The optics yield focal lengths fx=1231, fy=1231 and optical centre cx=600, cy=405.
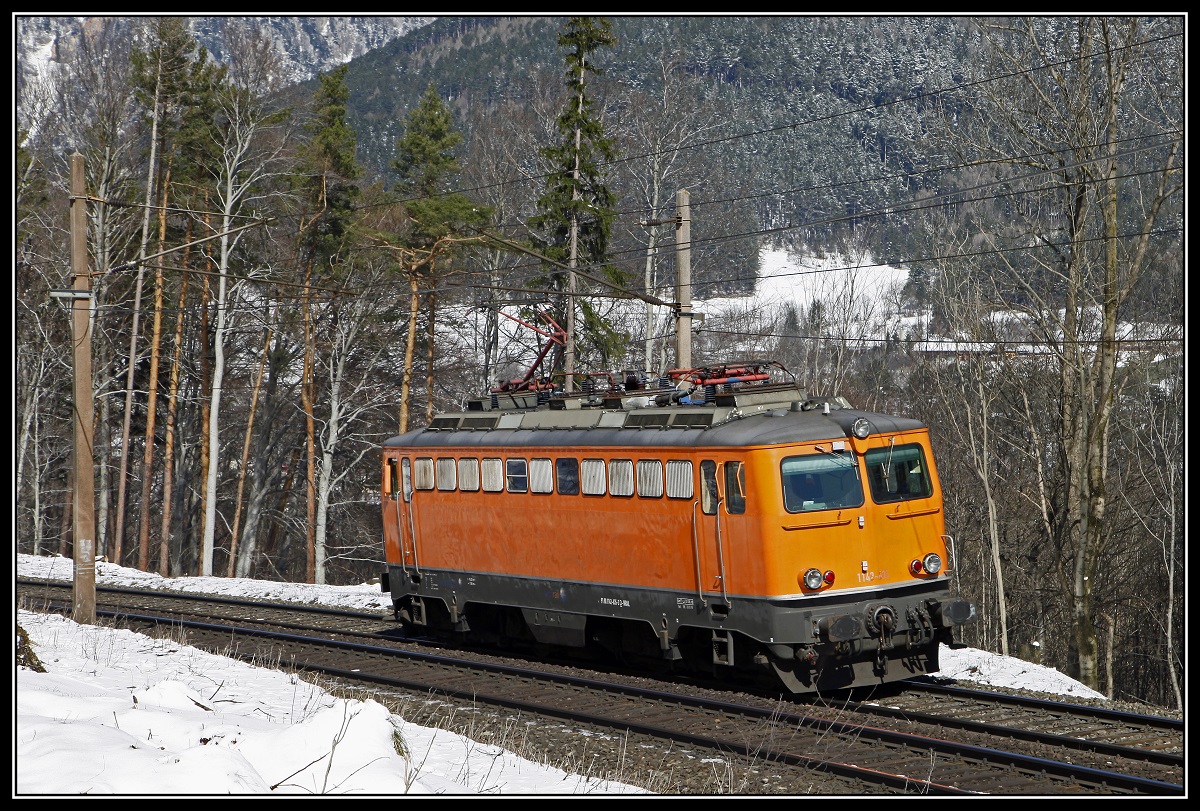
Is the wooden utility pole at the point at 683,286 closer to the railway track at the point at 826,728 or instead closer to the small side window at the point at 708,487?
the small side window at the point at 708,487

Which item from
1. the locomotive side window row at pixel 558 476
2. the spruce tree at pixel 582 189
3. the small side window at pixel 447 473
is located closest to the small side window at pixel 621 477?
the locomotive side window row at pixel 558 476

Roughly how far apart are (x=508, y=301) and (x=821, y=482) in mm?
21663

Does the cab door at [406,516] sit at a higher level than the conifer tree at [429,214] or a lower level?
lower

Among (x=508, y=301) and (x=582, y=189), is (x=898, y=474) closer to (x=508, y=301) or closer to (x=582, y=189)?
(x=582, y=189)

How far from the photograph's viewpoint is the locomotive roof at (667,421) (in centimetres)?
1329

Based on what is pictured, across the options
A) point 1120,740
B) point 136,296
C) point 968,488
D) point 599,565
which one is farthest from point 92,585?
point 968,488

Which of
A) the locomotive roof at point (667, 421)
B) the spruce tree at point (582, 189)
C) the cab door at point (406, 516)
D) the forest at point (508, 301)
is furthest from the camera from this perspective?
the spruce tree at point (582, 189)

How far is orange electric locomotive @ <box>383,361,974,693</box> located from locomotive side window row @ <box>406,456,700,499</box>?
0.02m

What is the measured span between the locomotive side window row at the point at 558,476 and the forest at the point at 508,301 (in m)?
9.06

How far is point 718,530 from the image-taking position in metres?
13.3

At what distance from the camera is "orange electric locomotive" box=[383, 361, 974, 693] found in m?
12.9

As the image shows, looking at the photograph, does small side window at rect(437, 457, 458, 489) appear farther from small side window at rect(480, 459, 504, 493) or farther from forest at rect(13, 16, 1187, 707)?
forest at rect(13, 16, 1187, 707)

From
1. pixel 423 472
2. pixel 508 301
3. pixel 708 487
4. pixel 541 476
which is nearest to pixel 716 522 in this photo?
pixel 708 487

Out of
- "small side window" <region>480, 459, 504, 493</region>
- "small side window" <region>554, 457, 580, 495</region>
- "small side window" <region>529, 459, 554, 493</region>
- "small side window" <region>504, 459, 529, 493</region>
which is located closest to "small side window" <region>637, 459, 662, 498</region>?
Answer: "small side window" <region>554, 457, 580, 495</region>
